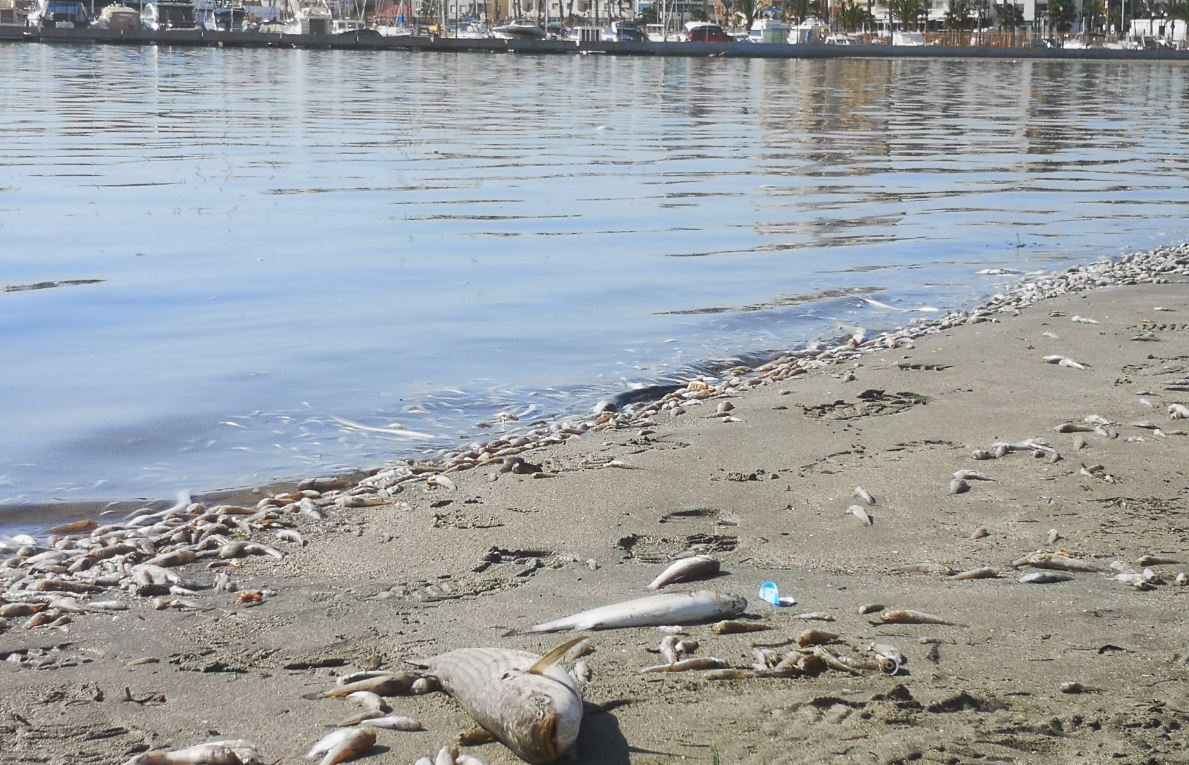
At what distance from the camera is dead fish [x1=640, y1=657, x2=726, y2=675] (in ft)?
14.8

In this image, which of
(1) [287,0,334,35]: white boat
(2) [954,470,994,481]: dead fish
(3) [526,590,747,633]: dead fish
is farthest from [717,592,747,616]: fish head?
(1) [287,0,334,35]: white boat

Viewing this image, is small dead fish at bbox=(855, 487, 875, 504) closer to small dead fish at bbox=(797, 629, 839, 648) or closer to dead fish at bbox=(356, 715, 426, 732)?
small dead fish at bbox=(797, 629, 839, 648)

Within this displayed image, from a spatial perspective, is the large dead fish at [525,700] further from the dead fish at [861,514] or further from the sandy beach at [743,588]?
the dead fish at [861,514]

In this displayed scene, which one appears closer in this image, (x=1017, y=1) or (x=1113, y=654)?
(x=1113, y=654)

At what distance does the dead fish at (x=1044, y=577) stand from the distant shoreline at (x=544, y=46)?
12279 centimetres

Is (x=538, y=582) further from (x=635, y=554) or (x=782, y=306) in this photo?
(x=782, y=306)

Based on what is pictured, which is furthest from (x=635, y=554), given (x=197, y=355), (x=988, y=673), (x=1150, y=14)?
(x=1150, y=14)

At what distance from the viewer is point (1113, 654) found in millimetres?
4555

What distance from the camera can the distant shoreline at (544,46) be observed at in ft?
394

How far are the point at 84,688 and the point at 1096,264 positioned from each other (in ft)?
46.7

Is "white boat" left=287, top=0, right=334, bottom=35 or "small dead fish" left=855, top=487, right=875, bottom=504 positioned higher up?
"white boat" left=287, top=0, right=334, bottom=35

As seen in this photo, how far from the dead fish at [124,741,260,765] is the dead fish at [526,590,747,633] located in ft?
4.26

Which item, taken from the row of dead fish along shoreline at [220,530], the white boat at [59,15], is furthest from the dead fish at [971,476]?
the white boat at [59,15]

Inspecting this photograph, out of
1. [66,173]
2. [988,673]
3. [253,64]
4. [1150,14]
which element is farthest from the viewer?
[1150,14]
